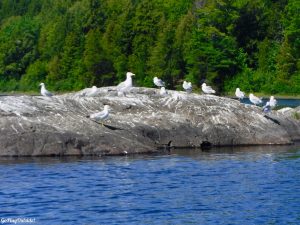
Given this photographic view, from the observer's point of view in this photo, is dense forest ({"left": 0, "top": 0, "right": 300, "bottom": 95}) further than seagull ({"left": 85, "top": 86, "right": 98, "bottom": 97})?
Yes

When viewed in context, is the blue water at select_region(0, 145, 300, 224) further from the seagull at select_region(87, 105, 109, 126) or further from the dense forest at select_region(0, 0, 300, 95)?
the dense forest at select_region(0, 0, 300, 95)

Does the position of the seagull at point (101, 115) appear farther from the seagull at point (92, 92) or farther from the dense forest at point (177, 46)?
the dense forest at point (177, 46)

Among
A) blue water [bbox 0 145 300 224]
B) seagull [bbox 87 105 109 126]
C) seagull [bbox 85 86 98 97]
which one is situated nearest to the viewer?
blue water [bbox 0 145 300 224]

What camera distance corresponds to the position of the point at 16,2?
176m

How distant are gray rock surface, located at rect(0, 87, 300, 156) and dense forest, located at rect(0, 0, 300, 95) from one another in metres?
43.3

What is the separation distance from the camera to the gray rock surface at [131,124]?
32.5 meters

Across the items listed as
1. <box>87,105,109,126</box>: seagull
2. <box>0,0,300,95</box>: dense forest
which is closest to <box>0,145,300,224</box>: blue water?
<box>87,105,109,126</box>: seagull

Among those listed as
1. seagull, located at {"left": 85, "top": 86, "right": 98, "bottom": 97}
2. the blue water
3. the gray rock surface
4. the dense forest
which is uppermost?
the dense forest

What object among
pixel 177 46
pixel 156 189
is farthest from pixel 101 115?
pixel 177 46

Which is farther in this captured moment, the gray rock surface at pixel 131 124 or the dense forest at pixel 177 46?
the dense forest at pixel 177 46

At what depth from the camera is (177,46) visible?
88562mm

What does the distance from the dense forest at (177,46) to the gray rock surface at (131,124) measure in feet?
142

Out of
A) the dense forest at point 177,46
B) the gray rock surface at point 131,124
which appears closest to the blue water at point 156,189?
the gray rock surface at point 131,124

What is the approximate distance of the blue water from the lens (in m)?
22.5
